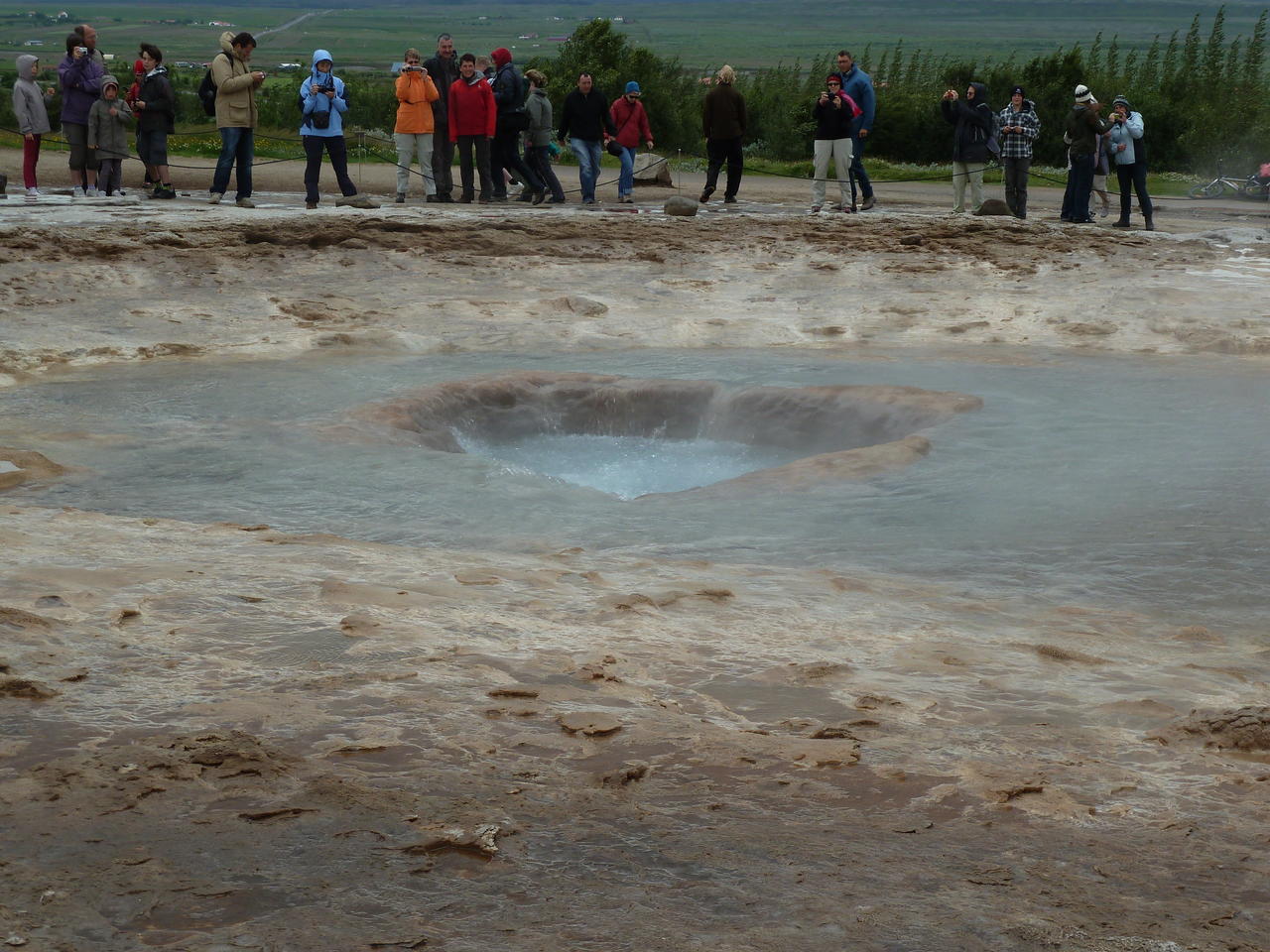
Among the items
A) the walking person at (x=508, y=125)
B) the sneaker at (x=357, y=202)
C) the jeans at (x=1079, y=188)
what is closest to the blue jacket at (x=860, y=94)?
the jeans at (x=1079, y=188)

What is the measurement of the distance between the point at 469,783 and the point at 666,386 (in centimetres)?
503

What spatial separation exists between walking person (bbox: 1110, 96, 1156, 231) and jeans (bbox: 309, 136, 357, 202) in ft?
24.1

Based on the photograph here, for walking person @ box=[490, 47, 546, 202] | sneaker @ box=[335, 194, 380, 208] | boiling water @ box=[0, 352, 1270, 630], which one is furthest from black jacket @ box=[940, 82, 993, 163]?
boiling water @ box=[0, 352, 1270, 630]

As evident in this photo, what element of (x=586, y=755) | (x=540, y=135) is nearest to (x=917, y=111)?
(x=540, y=135)

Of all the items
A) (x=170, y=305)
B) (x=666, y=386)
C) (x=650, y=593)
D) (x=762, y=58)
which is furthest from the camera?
(x=762, y=58)

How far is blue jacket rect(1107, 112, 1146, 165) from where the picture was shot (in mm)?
13828

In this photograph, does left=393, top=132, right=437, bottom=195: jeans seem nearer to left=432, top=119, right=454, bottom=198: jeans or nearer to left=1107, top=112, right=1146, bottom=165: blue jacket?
left=432, top=119, right=454, bottom=198: jeans

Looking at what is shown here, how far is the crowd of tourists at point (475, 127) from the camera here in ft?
42.6

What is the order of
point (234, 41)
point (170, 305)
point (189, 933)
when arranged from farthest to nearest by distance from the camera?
point (234, 41)
point (170, 305)
point (189, 933)

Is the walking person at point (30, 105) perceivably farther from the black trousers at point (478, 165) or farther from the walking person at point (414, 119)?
the black trousers at point (478, 165)

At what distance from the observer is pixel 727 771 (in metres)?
2.98

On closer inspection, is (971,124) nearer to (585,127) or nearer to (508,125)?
(585,127)

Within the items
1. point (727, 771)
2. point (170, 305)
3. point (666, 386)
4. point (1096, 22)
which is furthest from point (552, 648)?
point (1096, 22)

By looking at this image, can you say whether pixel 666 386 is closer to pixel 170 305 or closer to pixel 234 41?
pixel 170 305
